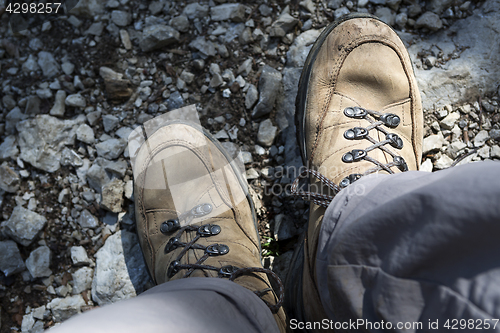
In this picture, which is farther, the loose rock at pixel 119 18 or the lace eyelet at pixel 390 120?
the loose rock at pixel 119 18

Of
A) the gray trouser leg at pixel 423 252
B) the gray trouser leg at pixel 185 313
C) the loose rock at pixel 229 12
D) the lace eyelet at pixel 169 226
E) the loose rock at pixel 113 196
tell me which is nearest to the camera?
the gray trouser leg at pixel 423 252

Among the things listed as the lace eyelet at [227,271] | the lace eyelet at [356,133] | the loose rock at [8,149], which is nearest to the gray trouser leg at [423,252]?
the lace eyelet at [227,271]

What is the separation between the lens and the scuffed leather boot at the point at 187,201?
5.04 feet

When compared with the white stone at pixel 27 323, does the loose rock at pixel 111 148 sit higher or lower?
higher

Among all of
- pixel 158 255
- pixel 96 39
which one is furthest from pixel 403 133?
pixel 96 39

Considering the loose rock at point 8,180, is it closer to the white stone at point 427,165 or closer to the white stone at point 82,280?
the white stone at point 82,280

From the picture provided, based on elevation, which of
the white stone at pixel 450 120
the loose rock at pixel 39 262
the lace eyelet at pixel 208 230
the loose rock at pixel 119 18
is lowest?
the loose rock at pixel 39 262

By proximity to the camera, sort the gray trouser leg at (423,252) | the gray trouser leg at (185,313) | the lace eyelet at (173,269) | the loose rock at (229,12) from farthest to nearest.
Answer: the loose rock at (229,12) < the lace eyelet at (173,269) < the gray trouser leg at (185,313) < the gray trouser leg at (423,252)

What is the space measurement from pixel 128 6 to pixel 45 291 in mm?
1534

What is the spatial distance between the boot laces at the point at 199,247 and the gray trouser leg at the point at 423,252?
0.53m

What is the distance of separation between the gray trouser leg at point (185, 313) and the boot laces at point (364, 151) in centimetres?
47

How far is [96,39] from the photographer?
1832 mm

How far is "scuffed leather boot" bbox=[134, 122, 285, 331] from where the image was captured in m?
1.54

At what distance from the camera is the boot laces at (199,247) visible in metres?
1.34
